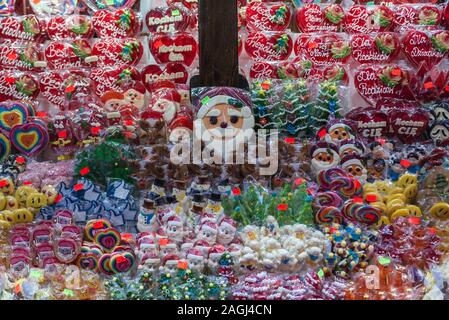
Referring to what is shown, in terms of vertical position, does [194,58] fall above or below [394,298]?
above

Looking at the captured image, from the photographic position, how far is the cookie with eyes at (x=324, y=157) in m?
3.83

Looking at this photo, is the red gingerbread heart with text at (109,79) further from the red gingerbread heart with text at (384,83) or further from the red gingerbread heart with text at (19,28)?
the red gingerbread heart with text at (384,83)

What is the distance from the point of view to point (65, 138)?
403 cm

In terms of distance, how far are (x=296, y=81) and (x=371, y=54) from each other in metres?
0.60

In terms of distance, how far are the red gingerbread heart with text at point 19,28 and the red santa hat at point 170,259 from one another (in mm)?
2022

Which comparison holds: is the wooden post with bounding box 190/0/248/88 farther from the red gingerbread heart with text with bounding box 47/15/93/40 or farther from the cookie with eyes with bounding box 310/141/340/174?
the red gingerbread heart with text with bounding box 47/15/93/40

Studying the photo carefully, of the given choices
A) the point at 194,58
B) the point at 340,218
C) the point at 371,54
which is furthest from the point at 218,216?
the point at 371,54

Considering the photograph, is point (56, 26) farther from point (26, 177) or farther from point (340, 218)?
point (340, 218)

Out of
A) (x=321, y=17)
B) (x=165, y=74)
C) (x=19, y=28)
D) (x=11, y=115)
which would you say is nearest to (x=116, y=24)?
(x=165, y=74)

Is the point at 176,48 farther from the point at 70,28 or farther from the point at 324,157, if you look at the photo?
the point at 324,157

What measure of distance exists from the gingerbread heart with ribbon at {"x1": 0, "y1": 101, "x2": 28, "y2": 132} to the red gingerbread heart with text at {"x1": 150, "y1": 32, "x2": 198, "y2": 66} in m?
0.89

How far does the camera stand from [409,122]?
13.3 feet

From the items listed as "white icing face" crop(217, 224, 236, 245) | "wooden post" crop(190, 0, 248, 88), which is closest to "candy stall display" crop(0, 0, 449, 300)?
"white icing face" crop(217, 224, 236, 245)

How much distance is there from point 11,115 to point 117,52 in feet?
2.56
